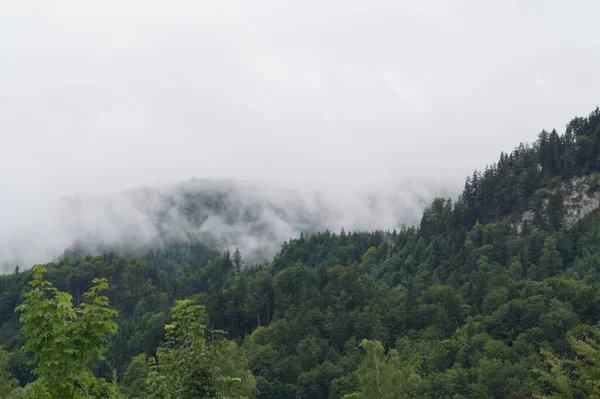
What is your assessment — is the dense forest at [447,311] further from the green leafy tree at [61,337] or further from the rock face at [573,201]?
the green leafy tree at [61,337]

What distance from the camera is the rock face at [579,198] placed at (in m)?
156

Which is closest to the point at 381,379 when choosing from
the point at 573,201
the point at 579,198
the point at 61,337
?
the point at 61,337

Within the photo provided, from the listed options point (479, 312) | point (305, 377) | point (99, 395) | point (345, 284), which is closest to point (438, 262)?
point (345, 284)

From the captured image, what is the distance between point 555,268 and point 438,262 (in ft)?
134

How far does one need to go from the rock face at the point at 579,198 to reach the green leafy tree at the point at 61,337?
546 ft

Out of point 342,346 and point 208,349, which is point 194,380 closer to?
point 208,349

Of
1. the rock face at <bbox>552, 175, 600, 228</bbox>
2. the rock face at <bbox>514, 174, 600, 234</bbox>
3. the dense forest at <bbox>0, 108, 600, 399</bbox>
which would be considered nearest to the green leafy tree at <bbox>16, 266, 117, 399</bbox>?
the dense forest at <bbox>0, 108, 600, 399</bbox>

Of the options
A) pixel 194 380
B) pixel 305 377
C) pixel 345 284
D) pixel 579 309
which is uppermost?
pixel 345 284

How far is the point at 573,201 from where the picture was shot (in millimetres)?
161125

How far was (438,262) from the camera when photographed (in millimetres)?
174625

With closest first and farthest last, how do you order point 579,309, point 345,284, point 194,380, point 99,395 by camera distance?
point 194,380 < point 99,395 < point 579,309 < point 345,284

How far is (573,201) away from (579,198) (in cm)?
198

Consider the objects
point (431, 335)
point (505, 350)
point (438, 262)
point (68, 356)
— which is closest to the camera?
point (68, 356)

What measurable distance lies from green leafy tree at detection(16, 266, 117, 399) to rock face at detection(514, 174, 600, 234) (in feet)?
545
